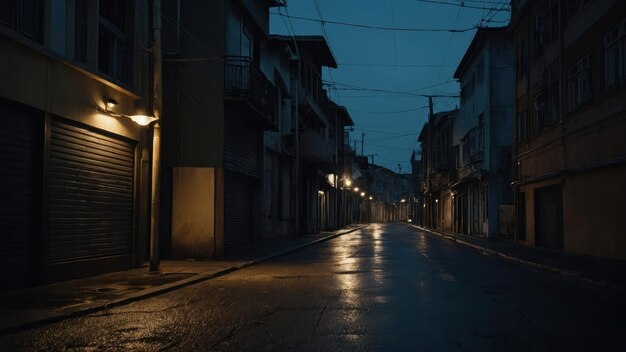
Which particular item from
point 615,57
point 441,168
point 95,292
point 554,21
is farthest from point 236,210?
point 441,168

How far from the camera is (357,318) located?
8.21m

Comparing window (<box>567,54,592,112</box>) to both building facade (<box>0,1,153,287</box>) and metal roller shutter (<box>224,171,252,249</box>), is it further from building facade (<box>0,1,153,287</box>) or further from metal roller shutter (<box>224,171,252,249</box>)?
building facade (<box>0,1,153,287</box>)

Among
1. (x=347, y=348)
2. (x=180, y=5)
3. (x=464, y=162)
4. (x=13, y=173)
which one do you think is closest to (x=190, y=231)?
(x=180, y=5)

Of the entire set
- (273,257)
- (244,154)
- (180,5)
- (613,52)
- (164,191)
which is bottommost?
(273,257)

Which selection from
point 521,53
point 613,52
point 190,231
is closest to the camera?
point 613,52

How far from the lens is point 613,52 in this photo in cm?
1712

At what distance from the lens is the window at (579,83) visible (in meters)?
18.8

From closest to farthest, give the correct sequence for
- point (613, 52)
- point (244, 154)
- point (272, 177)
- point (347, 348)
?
point (347, 348)
point (613, 52)
point (244, 154)
point (272, 177)

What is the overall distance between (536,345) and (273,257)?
13.8m

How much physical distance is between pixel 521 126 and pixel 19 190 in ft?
71.3

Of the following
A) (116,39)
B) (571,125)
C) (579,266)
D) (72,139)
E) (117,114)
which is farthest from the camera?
(571,125)

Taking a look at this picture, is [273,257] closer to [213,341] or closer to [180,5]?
[180,5]

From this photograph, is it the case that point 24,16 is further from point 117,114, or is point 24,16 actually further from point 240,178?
point 240,178

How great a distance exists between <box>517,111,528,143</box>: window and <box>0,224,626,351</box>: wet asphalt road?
1416 centimetres
